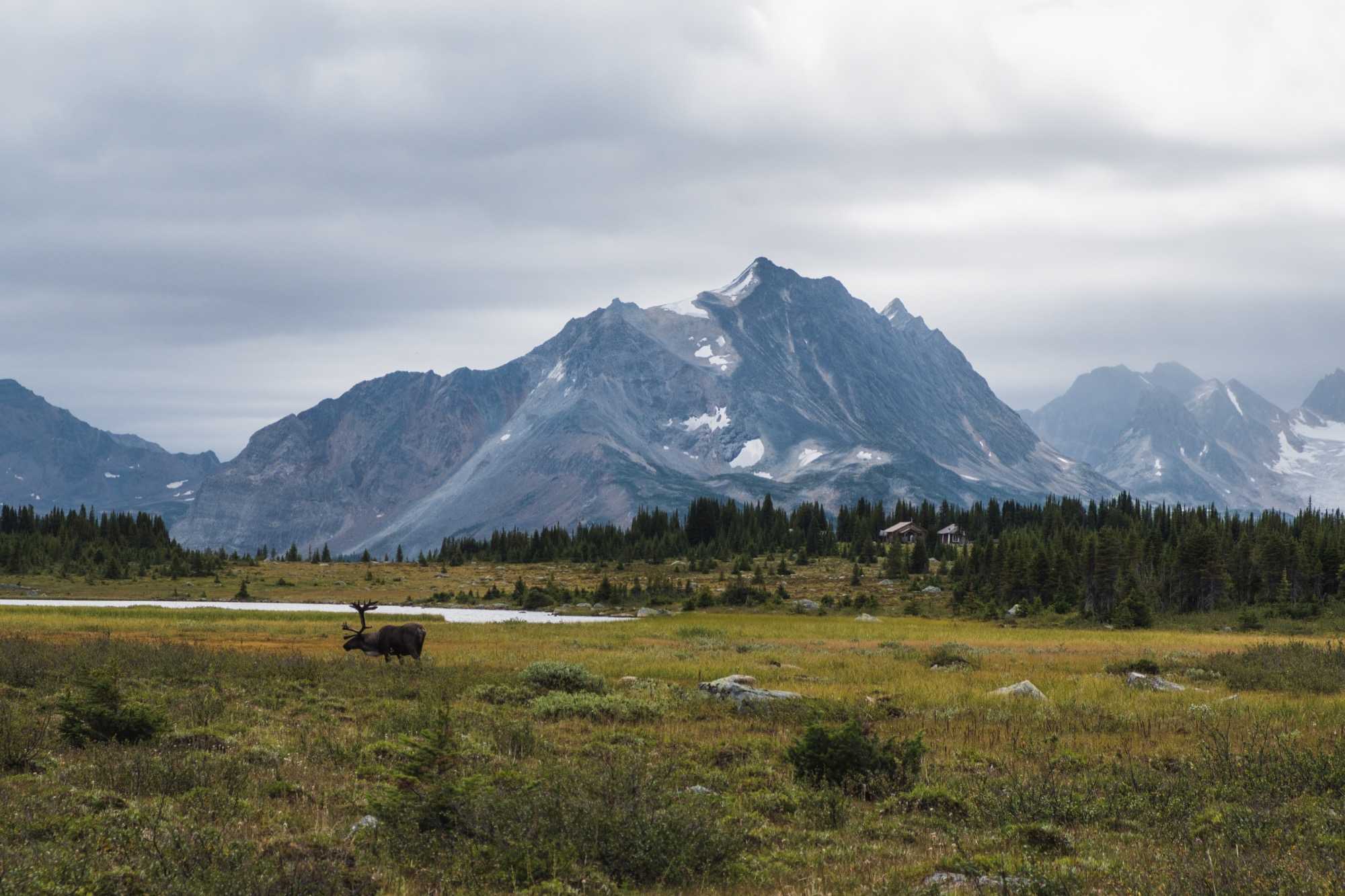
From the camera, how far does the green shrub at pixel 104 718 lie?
65.5 ft

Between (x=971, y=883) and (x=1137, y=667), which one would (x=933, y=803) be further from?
(x=1137, y=667)

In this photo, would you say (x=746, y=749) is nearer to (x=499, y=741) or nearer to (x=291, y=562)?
(x=499, y=741)

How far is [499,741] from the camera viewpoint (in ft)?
69.5

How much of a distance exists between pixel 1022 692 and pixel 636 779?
18.5m

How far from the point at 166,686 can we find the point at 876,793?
2009 cm

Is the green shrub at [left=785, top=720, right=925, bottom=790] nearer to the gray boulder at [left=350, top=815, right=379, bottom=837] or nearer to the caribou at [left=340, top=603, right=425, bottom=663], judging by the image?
the gray boulder at [left=350, top=815, right=379, bottom=837]

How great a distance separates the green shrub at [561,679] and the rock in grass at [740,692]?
10.8ft

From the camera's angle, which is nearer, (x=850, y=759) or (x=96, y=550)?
(x=850, y=759)

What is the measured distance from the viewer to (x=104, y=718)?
20.0m

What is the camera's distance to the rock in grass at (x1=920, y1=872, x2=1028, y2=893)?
1227 cm

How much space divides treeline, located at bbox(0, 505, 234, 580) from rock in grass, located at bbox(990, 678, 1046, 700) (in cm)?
10764

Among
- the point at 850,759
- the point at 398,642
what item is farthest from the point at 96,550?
the point at 850,759

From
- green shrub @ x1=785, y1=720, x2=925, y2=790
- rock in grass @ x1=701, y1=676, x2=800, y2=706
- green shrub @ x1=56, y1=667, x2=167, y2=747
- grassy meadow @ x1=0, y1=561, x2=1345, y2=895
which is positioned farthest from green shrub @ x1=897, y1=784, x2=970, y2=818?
green shrub @ x1=56, y1=667, x2=167, y2=747

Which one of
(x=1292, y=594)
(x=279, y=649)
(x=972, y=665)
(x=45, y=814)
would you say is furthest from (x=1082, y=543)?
(x=45, y=814)
